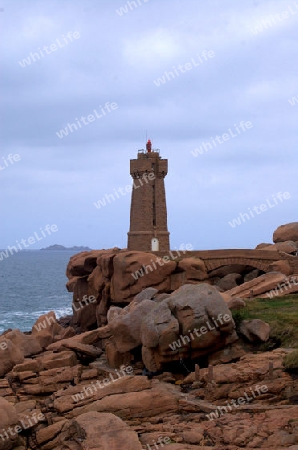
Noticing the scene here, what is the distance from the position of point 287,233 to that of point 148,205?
13.4 metres

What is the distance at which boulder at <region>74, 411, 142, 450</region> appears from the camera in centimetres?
1451

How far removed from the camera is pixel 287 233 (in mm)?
50719

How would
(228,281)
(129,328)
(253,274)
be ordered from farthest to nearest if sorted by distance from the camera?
(253,274), (228,281), (129,328)

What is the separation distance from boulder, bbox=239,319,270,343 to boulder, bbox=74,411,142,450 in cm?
810

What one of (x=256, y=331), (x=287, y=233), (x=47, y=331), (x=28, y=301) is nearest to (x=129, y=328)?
(x=256, y=331)

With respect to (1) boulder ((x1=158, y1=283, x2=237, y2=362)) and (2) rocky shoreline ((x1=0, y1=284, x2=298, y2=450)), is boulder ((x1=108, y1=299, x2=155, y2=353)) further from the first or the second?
(1) boulder ((x1=158, y1=283, x2=237, y2=362))

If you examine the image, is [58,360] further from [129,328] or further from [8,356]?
[129,328]

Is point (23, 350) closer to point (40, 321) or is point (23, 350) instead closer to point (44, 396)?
point (44, 396)

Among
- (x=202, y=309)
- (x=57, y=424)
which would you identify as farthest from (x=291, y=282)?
(x=57, y=424)

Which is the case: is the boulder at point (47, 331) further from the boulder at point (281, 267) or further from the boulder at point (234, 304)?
the boulder at point (281, 267)

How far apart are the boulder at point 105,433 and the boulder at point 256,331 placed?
810cm

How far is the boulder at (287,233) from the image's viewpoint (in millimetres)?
50188

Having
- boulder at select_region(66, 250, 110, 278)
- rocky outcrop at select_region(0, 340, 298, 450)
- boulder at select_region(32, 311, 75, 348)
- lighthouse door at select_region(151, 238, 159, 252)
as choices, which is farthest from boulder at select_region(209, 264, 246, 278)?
rocky outcrop at select_region(0, 340, 298, 450)

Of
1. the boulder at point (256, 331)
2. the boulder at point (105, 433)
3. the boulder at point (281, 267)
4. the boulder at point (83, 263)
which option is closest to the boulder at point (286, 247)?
the boulder at point (281, 267)
